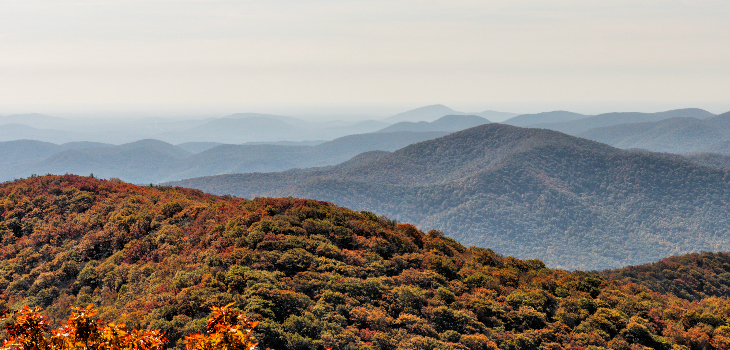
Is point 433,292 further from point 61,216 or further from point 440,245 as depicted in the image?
point 61,216

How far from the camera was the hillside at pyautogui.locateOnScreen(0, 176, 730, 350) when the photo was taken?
21.5 m

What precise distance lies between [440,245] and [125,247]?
2980 cm

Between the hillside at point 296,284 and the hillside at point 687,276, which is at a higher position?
the hillside at point 296,284

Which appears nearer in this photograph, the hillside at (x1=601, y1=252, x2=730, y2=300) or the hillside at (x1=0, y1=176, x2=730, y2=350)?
the hillside at (x1=0, y1=176, x2=730, y2=350)

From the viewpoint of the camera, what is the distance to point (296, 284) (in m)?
25.0

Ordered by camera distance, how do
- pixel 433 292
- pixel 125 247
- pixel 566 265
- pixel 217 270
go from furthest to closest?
1. pixel 566 265
2. pixel 125 247
3. pixel 433 292
4. pixel 217 270

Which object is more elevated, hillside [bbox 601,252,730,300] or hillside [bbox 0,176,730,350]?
hillside [bbox 0,176,730,350]

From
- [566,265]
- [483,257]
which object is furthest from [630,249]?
[483,257]

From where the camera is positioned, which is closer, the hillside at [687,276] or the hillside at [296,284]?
the hillside at [296,284]

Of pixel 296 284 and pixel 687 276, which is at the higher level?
pixel 296 284

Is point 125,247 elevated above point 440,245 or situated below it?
above

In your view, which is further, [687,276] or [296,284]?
[687,276]

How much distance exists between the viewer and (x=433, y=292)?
1127 inches

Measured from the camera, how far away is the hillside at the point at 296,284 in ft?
70.4
